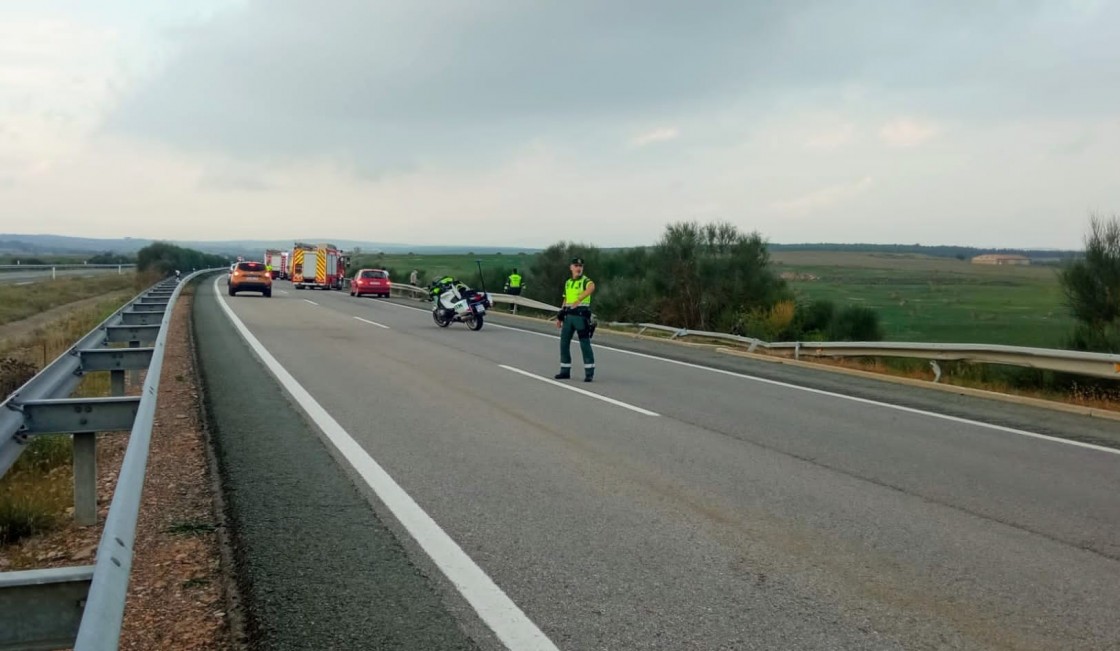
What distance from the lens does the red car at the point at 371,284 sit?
4353 centimetres

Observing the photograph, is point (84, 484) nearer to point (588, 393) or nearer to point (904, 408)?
point (588, 393)

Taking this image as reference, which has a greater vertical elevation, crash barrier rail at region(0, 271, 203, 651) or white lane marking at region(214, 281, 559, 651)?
crash barrier rail at region(0, 271, 203, 651)

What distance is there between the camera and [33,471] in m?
8.12

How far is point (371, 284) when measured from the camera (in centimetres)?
4356

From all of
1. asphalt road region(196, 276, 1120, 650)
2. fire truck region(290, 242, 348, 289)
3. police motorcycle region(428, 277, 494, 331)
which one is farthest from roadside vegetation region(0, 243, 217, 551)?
fire truck region(290, 242, 348, 289)

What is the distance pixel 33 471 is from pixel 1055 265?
16.4 metres

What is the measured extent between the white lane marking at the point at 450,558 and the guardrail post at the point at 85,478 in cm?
180

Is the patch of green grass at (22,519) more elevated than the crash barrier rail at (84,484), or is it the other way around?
the crash barrier rail at (84,484)

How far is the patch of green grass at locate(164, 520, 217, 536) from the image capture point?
18.3 feet

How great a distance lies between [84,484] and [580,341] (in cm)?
864

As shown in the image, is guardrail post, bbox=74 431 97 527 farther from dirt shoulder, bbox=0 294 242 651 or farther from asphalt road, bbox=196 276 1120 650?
asphalt road, bbox=196 276 1120 650

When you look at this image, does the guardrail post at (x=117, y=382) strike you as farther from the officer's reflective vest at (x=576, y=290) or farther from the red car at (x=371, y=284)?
the red car at (x=371, y=284)

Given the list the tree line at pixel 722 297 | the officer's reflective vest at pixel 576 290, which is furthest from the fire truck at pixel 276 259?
the officer's reflective vest at pixel 576 290

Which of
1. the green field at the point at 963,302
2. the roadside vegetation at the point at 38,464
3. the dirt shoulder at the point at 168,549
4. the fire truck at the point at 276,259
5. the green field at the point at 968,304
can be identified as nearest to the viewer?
the dirt shoulder at the point at 168,549
